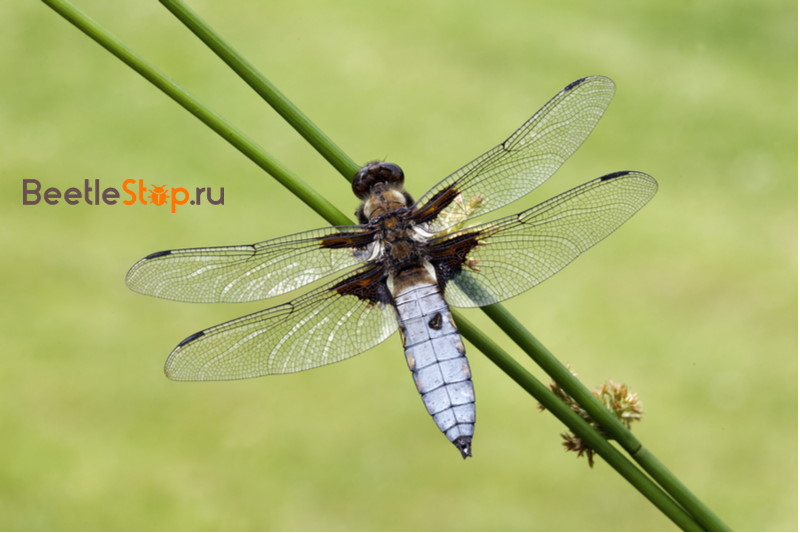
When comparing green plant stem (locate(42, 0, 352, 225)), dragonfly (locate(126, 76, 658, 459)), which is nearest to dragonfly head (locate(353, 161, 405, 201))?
dragonfly (locate(126, 76, 658, 459))

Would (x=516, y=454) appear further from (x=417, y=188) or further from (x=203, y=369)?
(x=203, y=369)

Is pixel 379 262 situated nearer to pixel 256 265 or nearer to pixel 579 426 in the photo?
pixel 256 265

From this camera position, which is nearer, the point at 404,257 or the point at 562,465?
the point at 404,257

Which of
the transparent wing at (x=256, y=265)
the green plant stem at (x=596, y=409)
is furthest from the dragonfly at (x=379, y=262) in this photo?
the green plant stem at (x=596, y=409)

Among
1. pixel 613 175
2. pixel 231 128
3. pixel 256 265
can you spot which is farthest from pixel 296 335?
pixel 613 175

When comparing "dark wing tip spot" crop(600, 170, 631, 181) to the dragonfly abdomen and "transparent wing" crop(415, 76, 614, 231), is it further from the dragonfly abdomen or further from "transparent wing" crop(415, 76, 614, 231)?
the dragonfly abdomen

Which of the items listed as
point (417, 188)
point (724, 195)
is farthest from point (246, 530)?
point (724, 195)
